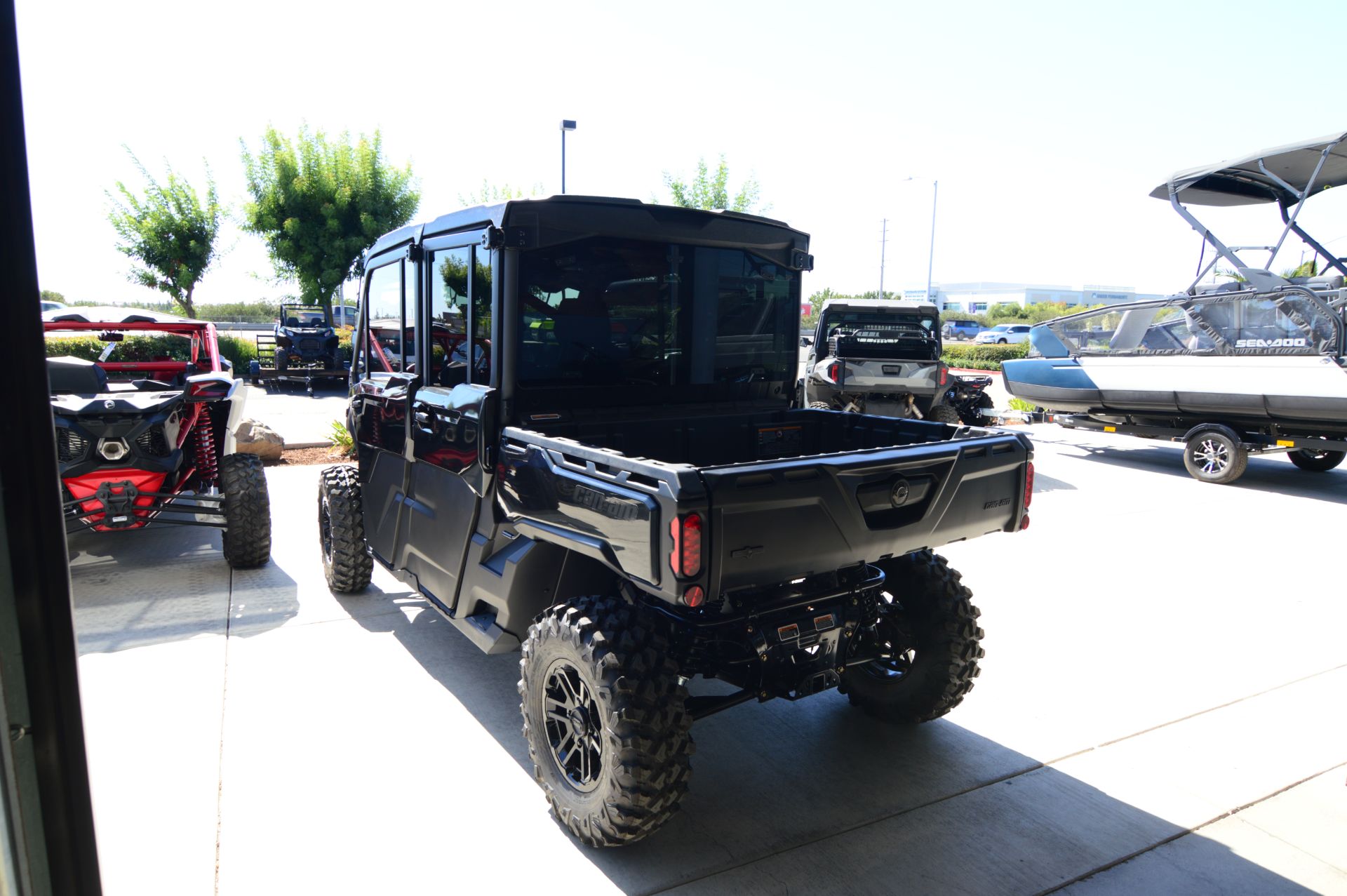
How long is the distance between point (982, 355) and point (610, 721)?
107 ft

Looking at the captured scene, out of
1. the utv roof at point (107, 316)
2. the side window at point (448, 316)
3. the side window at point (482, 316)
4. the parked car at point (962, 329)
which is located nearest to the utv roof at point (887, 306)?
the utv roof at point (107, 316)

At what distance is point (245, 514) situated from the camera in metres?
5.84

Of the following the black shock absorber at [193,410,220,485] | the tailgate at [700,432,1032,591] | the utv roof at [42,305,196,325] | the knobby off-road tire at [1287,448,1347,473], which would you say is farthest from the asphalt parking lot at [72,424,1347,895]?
the knobby off-road tire at [1287,448,1347,473]

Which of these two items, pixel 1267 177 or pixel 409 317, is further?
pixel 1267 177

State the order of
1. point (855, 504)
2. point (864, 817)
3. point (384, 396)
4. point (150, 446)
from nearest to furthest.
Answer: point (855, 504) < point (864, 817) < point (384, 396) < point (150, 446)

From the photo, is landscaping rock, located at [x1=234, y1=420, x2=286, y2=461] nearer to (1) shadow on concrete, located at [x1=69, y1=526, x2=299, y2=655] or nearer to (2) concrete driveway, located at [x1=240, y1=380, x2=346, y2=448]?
(2) concrete driveway, located at [x1=240, y1=380, x2=346, y2=448]

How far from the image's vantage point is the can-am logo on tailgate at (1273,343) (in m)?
9.06

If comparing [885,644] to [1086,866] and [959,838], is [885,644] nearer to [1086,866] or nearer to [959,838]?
[959,838]

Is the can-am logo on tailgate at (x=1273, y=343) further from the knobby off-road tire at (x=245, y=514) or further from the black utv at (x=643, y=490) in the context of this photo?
the knobby off-road tire at (x=245, y=514)

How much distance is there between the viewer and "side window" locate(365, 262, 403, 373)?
4.55m

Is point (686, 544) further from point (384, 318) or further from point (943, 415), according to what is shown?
point (943, 415)

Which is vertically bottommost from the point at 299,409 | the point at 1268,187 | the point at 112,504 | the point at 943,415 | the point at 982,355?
the point at 299,409

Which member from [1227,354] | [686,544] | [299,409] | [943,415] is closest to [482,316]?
[686,544]

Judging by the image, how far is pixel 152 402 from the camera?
5.53 metres
